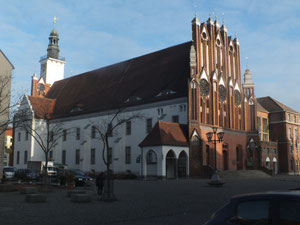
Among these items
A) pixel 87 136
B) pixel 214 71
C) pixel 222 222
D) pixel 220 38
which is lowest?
pixel 222 222

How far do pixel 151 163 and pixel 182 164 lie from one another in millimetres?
3976

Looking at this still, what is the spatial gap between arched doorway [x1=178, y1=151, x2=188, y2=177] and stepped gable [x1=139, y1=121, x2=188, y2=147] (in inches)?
62.0

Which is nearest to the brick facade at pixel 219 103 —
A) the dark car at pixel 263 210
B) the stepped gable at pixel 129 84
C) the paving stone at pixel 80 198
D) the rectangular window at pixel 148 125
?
the stepped gable at pixel 129 84

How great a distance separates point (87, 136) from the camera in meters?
55.0

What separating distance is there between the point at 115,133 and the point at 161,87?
9.56m

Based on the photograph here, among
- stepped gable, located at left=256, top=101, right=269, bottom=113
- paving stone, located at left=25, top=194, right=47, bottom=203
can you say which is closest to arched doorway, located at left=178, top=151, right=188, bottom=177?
paving stone, located at left=25, top=194, right=47, bottom=203

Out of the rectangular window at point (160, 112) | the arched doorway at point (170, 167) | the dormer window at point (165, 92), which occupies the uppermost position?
the dormer window at point (165, 92)

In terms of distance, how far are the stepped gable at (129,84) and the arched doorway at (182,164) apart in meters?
7.56

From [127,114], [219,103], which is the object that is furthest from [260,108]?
[127,114]

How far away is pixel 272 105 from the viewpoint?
A: 68000mm

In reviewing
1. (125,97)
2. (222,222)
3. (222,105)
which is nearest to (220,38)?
(222,105)

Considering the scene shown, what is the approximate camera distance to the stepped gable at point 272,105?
2624 inches

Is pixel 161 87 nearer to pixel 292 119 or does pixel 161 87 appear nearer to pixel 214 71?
pixel 214 71

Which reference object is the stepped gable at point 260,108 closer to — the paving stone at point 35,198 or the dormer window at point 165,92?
the dormer window at point 165,92
